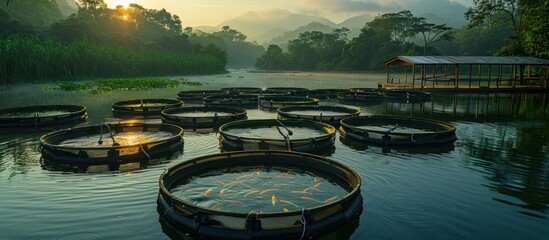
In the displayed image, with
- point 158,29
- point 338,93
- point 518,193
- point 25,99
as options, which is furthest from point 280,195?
point 158,29

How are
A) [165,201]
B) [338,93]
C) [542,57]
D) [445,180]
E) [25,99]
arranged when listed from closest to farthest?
[165,201], [445,180], [25,99], [338,93], [542,57]

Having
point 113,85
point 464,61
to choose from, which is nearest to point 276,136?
point 464,61

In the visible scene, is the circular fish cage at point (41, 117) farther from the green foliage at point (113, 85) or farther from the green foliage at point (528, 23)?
the green foliage at point (528, 23)

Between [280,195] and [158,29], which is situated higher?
[158,29]

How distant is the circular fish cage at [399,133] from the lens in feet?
50.6

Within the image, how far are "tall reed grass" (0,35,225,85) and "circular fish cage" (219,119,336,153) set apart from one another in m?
30.5

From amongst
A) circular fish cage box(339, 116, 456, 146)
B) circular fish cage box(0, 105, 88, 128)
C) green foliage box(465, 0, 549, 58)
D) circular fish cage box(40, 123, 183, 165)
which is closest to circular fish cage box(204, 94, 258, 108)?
circular fish cage box(0, 105, 88, 128)

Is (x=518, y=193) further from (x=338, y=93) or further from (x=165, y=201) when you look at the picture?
(x=338, y=93)

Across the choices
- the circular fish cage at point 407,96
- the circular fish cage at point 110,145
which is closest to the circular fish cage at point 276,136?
the circular fish cage at point 110,145

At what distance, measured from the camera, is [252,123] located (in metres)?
19.0

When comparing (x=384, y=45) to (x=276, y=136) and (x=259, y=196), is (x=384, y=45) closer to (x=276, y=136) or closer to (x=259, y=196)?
(x=276, y=136)

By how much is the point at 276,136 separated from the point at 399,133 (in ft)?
17.7

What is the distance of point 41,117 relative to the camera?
62.2 feet

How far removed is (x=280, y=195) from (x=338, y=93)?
26931 millimetres
